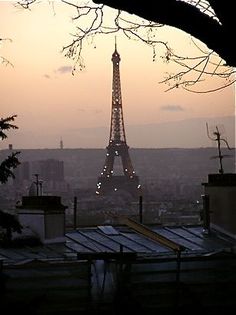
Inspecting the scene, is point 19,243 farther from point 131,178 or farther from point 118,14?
point 131,178

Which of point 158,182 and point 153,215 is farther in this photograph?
point 158,182

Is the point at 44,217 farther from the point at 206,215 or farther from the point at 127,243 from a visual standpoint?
the point at 206,215

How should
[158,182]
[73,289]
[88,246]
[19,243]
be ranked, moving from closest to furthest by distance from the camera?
[73,289], [19,243], [88,246], [158,182]

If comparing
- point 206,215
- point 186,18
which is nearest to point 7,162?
point 186,18

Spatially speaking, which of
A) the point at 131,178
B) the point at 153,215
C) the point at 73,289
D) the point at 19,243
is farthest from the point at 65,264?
the point at 131,178

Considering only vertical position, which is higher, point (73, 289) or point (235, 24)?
point (235, 24)

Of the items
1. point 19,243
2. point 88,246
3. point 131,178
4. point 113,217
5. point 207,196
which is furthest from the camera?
point 131,178
